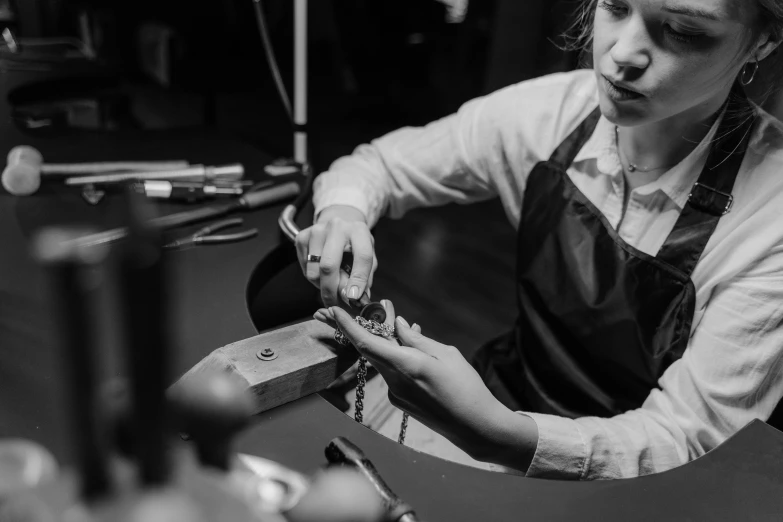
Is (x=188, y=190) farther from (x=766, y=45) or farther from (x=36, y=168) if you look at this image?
(x=766, y=45)

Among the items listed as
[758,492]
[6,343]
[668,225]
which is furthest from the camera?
[668,225]

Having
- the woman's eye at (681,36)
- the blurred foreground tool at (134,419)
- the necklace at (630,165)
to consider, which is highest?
the woman's eye at (681,36)

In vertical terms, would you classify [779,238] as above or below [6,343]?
above

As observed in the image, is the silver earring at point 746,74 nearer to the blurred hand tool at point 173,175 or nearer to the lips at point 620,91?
the lips at point 620,91

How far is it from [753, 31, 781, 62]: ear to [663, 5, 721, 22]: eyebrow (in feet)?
0.39

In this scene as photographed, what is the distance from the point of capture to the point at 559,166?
115 centimetres

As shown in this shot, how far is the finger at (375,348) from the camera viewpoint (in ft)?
2.41

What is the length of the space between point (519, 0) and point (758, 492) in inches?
114

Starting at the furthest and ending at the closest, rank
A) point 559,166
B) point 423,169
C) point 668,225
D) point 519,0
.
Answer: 1. point 519,0
2. point 423,169
3. point 559,166
4. point 668,225

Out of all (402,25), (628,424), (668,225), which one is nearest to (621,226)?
(668,225)

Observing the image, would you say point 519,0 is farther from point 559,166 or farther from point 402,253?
point 559,166

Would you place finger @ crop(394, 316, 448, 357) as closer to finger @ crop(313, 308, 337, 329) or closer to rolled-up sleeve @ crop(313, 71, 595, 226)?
finger @ crop(313, 308, 337, 329)

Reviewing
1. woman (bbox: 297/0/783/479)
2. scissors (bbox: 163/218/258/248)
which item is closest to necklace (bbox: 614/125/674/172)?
woman (bbox: 297/0/783/479)

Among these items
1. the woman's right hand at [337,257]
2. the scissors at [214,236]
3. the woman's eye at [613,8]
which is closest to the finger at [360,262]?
the woman's right hand at [337,257]
